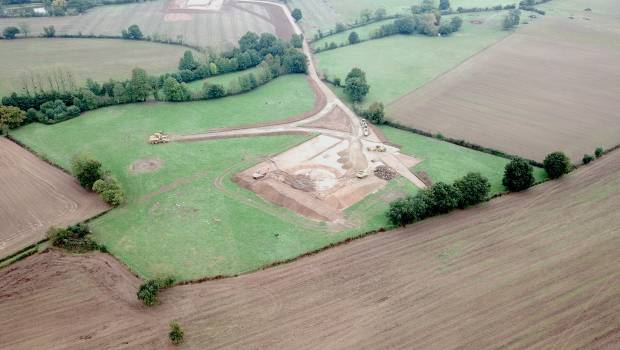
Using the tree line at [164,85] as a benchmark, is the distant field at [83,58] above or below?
above

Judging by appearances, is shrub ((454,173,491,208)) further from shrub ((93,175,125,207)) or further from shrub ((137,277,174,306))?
shrub ((93,175,125,207))

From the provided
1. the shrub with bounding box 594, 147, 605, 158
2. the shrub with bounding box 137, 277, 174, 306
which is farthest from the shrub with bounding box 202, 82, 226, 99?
the shrub with bounding box 594, 147, 605, 158

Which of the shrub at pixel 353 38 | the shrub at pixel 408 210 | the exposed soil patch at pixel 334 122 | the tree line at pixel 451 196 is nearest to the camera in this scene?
the shrub at pixel 408 210

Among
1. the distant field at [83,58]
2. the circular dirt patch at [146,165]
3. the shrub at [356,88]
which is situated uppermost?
the distant field at [83,58]

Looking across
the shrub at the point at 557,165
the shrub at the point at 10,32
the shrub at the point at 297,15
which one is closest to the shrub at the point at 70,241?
the shrub at the point at 557,165

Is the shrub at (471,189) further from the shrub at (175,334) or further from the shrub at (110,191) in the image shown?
the shrub at (110,191)

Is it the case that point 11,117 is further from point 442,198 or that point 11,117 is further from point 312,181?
point 442,198

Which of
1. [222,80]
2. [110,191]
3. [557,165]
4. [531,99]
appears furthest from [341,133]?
[531,99]

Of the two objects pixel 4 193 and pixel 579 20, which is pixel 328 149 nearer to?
pixel 4 193
